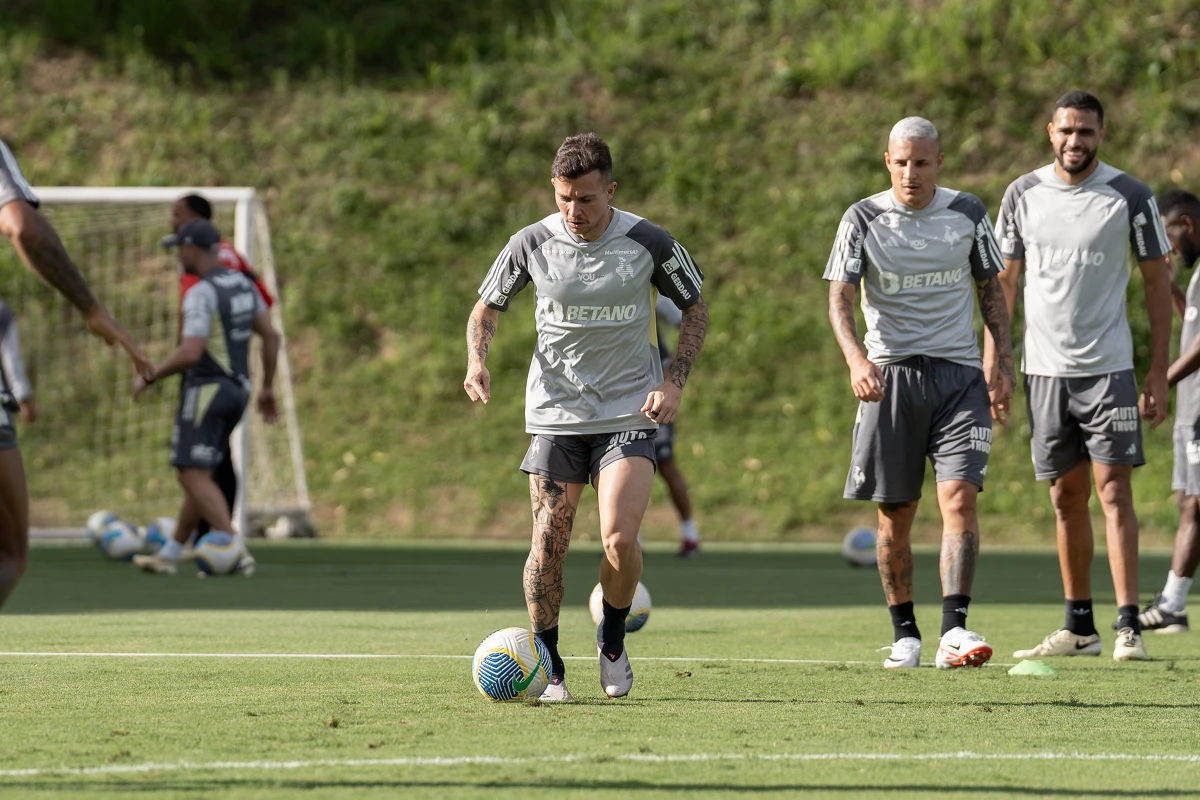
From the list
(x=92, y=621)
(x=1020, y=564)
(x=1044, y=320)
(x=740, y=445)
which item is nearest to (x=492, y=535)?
(x=740, y=445)

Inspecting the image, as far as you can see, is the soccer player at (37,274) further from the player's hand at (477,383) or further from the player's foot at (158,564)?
the player's foot at (158,564)

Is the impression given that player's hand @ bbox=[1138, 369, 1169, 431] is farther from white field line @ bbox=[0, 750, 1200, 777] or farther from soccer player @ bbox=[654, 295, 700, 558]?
soccer player @ bbox=[654, 295, 700, 558]

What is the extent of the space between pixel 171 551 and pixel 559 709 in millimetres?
7497

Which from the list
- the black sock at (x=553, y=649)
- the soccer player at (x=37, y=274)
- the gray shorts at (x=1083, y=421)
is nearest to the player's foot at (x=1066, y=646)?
the gray shorts at (x=1083, y=421)

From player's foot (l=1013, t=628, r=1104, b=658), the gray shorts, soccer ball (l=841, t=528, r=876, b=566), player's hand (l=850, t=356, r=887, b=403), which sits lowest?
soccer ball (l=841, t=528, r=876, b=566)

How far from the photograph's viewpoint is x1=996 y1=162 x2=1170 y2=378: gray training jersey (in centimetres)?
742

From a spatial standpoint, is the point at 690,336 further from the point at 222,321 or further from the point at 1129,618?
the point at 222,321

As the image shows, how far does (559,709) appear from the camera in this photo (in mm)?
5473

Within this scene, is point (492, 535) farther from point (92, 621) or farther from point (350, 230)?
point (92, 621)

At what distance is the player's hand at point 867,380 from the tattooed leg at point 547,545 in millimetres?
1390

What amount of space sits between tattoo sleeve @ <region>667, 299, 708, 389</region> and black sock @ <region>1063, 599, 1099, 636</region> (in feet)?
8.02

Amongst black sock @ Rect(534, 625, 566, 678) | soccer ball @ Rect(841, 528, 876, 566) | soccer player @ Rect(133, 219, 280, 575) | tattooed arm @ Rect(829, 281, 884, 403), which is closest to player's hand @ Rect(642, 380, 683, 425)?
black sock @ Rect(534, 625, 566, 678)

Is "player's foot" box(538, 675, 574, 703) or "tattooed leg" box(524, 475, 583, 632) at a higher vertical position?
"tattooed leg" box(524, 475, 583, 632)

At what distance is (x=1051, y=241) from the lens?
7531mm
